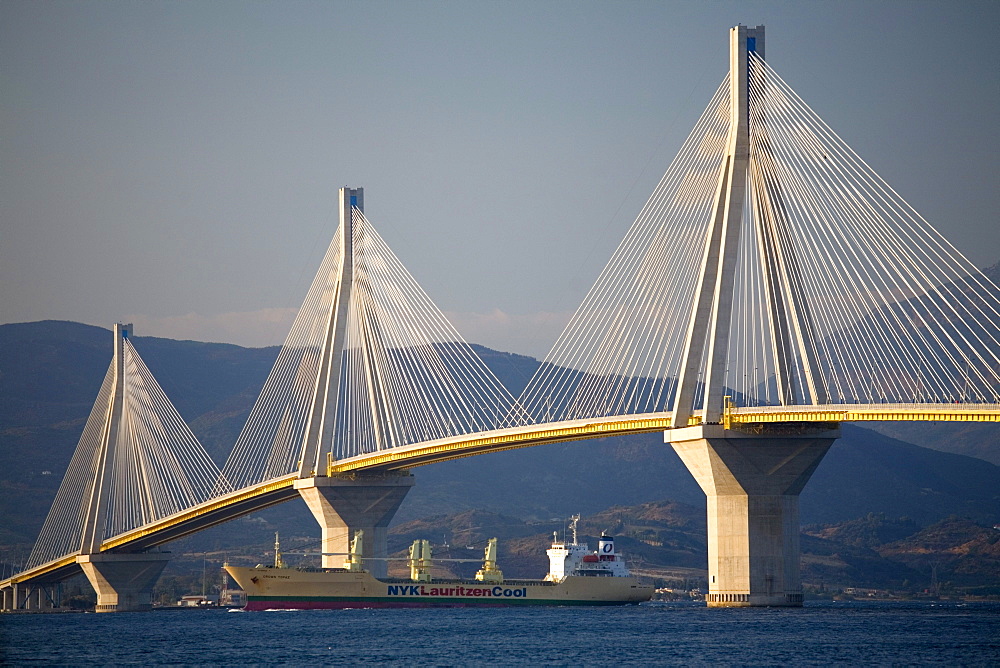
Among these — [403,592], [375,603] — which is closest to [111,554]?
[375,603]

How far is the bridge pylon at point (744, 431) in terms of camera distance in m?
68.7

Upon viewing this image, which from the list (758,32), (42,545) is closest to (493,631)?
(758,32)

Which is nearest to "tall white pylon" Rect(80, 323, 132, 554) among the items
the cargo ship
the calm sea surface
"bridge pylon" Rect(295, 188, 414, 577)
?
the cargo ship

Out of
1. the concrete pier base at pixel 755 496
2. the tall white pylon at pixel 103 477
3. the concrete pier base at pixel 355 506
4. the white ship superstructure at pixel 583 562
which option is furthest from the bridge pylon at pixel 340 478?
the concrete pier base at pixel 755 496

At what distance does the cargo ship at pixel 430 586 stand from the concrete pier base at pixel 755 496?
3265cm

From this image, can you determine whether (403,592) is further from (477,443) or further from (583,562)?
(477,443)

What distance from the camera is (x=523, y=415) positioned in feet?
277

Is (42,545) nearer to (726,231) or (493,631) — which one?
(493,631)

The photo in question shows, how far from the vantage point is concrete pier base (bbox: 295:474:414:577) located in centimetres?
9969

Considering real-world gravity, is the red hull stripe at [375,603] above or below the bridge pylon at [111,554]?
below

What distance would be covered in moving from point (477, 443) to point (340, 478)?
15.5 metres

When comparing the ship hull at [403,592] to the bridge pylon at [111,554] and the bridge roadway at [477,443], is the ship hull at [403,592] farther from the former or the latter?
the bridge pylon at [111,554]

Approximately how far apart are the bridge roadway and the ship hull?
19.0 feet

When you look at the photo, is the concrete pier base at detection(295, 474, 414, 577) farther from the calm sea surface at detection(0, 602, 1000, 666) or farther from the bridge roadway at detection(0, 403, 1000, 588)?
the calm sea surface at detection(0, 602, 1000, 666)
